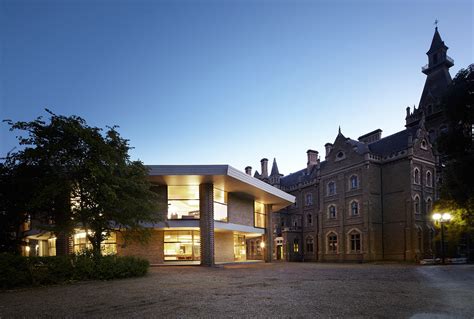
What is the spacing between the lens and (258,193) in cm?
3431

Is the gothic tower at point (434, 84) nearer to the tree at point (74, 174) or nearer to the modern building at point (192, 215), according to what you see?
the modern building at point (192, 215)

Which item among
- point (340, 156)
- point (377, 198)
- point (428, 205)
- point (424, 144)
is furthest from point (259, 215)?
point (424, 144)

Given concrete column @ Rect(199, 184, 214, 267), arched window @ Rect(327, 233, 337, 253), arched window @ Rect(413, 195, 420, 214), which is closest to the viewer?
concrete column @ Rect(199, 184, 214, 267)

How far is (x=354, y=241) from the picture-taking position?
150 feet

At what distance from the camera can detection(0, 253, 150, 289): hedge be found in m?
14.8

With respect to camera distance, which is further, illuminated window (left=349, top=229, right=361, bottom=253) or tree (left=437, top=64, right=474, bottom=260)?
illuminated window (left=349, top=229, right=361, bottom=253)

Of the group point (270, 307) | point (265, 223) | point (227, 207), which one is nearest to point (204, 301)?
point (270, 307)

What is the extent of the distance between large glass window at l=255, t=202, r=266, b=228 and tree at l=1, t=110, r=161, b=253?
21181 millimetres

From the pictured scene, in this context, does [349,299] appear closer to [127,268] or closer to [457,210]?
[127,268]

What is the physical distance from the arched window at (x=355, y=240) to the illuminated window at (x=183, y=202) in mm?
24088

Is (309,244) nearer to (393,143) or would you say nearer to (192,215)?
(393,143)

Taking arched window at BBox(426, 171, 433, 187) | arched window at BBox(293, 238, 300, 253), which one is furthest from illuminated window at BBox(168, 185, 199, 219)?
arched window at BBox(293, 238, 300, 253)

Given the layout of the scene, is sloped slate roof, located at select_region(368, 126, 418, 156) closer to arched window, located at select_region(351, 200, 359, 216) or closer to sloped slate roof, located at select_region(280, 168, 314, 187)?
arched window, located at select_region(351, 200, 359, 216)

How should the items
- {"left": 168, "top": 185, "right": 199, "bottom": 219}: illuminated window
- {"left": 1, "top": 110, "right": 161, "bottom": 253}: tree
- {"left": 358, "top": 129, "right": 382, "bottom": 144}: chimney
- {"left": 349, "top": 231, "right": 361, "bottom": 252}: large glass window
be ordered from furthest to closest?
1. {"left": 358, "top": 129, "right": 382, "bottom": 144}: chimney
2. {"left": 349, "top": 231, "right": 361, "bottom": 252}: large glass window
3. {"left": 168, "top": 185, "right": 199, "bottom": 219}: illuminated window
4. {"left": 1, "top": 110, "right": 161, "bottom": 253}: tree
